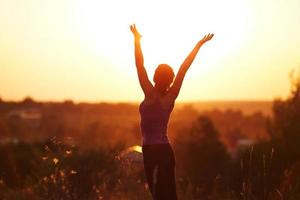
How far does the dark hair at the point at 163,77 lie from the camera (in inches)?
284

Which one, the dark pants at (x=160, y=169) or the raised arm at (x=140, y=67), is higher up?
the raised arm at (x=140, y=67)

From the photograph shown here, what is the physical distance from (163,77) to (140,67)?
272 mm

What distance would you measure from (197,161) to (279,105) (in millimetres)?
10201

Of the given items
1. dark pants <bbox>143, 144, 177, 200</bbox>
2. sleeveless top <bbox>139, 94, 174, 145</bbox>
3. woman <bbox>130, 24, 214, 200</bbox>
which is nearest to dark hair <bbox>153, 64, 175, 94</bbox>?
woman <bbox>130, 24, 214, 200</bbox>

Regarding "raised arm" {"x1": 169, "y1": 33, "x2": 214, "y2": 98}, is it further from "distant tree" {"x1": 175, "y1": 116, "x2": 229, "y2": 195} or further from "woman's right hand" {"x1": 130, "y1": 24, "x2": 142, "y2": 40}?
"distant tree" {"x1": 175, "y1": 116, "x2": 229, "y2": 195}

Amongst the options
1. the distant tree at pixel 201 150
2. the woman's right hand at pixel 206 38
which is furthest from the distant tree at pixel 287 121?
the woman's right hand at pixel 206 38

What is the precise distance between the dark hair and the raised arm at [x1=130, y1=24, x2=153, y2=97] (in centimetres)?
8

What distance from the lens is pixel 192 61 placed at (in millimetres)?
7457

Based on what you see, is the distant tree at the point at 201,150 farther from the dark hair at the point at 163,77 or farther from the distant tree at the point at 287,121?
the dark hair at the point at 163,77

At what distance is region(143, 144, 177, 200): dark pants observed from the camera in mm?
7137

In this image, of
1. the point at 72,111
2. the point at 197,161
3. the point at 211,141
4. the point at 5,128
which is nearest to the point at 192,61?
the point at 197,161

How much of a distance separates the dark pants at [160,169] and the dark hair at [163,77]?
0.56 meters

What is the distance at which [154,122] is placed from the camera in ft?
23.5

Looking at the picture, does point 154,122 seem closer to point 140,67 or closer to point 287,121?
point 140,67
